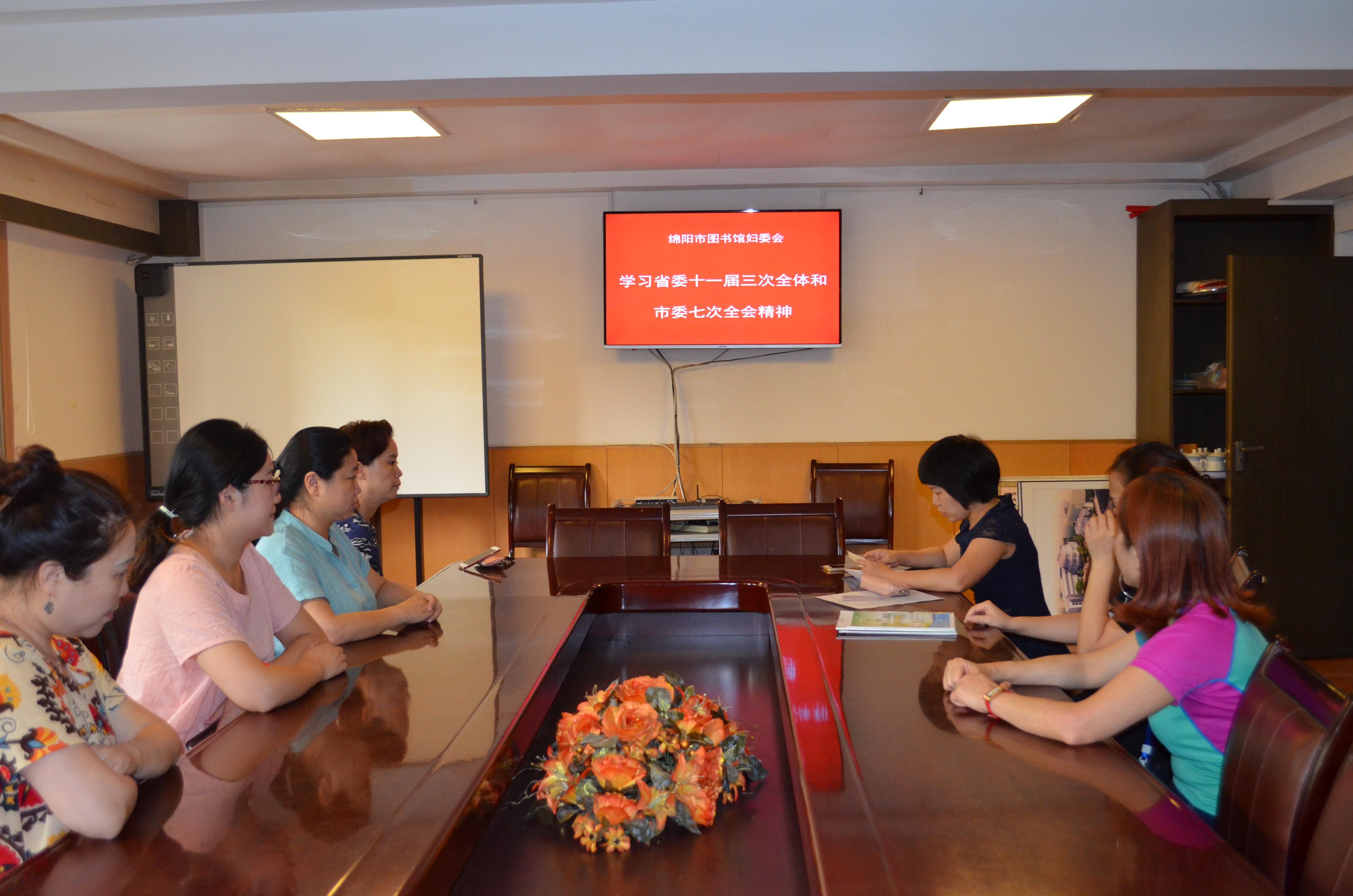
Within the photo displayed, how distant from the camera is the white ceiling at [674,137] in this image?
3996 mm

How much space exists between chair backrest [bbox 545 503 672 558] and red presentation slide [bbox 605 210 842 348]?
1.79 metres

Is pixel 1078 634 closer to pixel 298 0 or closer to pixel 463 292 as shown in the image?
pixel 298 0


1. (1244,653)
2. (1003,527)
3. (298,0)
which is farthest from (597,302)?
(1244,653)

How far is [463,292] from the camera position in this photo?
5.01 meters

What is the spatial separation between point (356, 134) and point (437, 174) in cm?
98

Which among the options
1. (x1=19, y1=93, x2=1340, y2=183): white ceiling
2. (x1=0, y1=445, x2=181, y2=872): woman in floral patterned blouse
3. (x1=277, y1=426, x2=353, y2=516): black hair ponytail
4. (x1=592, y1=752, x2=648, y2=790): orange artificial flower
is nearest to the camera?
(x1=0, y1=445, x2=181, y2=872): woman in floral patterned blouse

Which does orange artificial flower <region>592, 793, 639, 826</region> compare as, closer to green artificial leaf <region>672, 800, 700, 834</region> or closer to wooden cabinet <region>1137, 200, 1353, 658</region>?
green artificial leaf <region>672, 800, 700, 834</region>

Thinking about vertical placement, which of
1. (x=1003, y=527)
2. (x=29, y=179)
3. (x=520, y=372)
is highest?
(x=29, y=179)

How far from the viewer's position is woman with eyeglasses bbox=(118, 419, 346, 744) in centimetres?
170

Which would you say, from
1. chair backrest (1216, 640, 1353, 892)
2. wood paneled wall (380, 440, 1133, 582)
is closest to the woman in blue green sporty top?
chair backrest (1216, 640, 1353, 892)

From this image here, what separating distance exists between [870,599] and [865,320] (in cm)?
303

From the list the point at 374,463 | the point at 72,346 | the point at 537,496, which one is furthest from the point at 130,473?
the point at 374,463

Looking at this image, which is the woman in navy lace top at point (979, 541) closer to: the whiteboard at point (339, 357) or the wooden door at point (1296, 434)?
the wooden door at point (1296, 434)

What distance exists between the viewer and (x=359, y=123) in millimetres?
4035
